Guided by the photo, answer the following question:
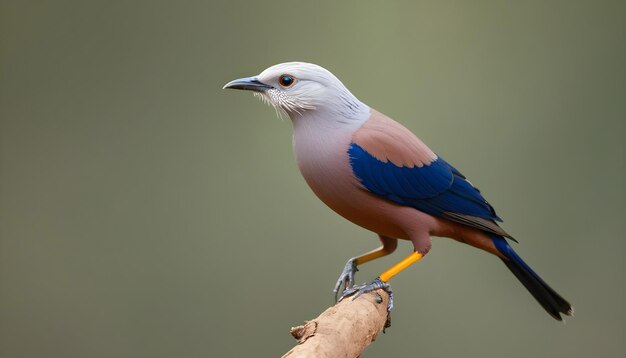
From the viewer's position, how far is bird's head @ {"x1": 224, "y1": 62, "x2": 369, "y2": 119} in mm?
1703

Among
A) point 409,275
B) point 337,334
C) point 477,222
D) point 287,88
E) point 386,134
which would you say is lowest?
point 409,275

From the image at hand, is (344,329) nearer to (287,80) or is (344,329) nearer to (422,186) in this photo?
(422,186)

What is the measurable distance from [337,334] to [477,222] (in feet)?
1.71

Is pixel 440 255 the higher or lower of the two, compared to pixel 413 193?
lower

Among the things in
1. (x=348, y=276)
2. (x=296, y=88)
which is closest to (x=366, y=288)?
(x=348, y=276)

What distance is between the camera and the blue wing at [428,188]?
1707mm

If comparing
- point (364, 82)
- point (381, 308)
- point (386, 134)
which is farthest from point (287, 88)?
point (364, 82)

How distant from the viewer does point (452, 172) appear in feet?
6.14

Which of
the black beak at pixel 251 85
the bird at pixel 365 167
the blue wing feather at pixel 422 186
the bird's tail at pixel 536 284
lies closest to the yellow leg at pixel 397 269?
the bird at pixel 365 167

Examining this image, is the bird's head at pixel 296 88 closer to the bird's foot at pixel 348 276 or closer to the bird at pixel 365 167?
the bird at pixel 365 167

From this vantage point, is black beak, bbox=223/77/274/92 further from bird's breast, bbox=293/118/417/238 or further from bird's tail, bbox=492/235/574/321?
bird's tail, bbox=492/235/574/321

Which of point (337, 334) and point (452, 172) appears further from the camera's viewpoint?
point (452, 172)

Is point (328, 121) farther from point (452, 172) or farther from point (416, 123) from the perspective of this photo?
point (416, 123)

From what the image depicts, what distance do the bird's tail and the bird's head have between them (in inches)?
21.6
